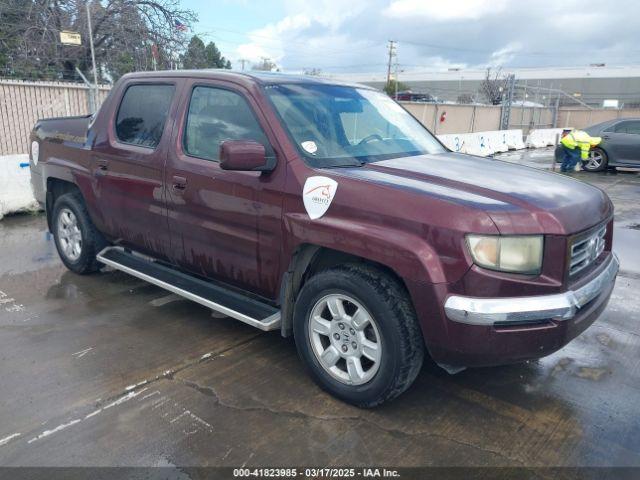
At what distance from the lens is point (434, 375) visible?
367cm

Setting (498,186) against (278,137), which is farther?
(278,137)

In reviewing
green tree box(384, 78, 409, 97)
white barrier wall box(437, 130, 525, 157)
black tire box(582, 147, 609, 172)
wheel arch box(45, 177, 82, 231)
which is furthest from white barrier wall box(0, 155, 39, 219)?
green tree box(384, 78, 409, 97)

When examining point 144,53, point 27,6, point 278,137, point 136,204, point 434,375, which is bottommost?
point 434,375

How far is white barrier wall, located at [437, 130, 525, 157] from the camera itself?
1701 cm

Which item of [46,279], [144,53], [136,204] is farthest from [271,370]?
[144,53]

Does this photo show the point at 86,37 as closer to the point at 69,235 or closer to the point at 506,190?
the point at 69,235

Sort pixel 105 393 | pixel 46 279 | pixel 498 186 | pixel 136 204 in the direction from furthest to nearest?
pixel 46 279
pixel 136 204
pixel 105 393
pixel 498 186

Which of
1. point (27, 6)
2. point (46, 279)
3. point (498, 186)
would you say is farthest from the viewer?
point (27, 6)

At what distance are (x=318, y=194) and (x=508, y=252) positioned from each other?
3.59ft

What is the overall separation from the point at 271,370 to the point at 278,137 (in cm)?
155

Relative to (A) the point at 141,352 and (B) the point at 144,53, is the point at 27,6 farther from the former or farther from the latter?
(A) the point at 141,352

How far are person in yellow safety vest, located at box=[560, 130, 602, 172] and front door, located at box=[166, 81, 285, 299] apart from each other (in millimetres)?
12390

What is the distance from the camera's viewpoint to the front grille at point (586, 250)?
2920 mm

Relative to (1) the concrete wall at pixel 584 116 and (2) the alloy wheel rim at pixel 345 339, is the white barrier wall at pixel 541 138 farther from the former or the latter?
(2) the alloy wheel rim at pixel 345 339
